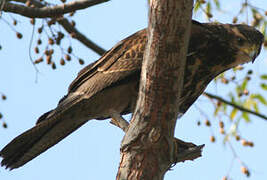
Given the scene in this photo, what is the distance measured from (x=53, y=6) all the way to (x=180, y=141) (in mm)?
1431

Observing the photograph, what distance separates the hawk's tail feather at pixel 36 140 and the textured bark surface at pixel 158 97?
1.14m

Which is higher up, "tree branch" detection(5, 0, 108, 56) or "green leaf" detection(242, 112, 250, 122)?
"tree branch" detection(5, 0, 108, 56)

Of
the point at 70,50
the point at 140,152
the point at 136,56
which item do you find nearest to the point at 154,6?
the point at 140,152

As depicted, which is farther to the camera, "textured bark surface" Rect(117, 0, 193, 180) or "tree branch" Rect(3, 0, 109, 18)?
"tree branch" Rect(3, 0, 109, 18)

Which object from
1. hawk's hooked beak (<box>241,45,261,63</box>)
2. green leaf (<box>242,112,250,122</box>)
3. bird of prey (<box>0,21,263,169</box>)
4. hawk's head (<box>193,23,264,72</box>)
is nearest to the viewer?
bird of prey (<box>0,21,263,169</box>)

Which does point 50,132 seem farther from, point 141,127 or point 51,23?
point 141,127

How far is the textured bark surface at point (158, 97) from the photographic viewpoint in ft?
9.14

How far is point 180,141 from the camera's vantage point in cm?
387

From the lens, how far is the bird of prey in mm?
4027

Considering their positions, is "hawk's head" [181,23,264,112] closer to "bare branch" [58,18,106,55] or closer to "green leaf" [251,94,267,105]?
"green leaf" [251,94,267,105]

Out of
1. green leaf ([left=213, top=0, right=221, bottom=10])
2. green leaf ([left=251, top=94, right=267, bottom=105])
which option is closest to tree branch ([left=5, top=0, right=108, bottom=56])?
green leaf ([left=213, top=0, right=221, bottom=10])

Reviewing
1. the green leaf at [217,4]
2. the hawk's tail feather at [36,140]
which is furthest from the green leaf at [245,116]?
the hawk's tail feather at [36,140]

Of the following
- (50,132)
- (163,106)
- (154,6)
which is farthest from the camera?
(50,132)

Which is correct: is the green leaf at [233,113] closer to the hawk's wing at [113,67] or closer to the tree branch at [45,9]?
the hawk's wing at [113,67]
